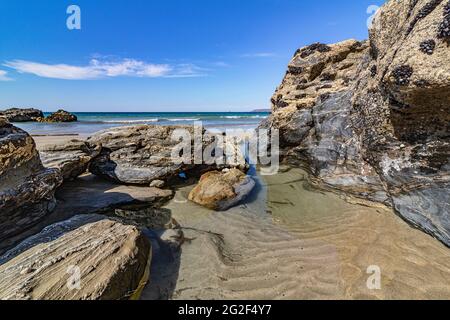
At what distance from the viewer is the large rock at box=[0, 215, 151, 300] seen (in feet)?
8.41

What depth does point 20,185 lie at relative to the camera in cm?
416

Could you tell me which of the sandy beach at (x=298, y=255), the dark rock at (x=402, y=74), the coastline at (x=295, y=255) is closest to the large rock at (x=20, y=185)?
the coastline at (x=295, y=255)

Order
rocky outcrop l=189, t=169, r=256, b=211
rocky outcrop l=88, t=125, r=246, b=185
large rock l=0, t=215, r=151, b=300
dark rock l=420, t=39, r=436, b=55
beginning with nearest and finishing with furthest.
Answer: large rock l=0, t=215, r=151, b=300, dark rock l=420, t=39, r=436, b=55, rocky outcrop l=189, t=169, r=256, b=211, rocky outcrop l=88, t=125, r=246, b=185

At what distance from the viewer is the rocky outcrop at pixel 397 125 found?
3.59 meters

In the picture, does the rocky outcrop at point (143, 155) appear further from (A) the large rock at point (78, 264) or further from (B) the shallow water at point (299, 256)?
(A) the large rock at point (78, 264)

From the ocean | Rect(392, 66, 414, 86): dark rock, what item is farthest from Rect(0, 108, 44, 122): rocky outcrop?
Rect(392, 66, 414, 86): dark rock

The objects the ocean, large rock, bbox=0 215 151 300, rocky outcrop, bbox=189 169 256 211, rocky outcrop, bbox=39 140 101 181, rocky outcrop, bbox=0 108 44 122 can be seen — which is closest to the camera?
large rock, bbox=0 215 151 300

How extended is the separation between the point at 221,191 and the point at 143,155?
2.71 m

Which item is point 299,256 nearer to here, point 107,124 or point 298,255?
point 298,255

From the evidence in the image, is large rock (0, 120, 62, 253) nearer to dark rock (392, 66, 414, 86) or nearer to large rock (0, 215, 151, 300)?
large rock (0, 215, 151, 300)

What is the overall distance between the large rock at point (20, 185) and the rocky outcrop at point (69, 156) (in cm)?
104

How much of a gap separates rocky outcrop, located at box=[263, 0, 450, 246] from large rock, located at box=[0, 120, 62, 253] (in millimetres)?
6116
